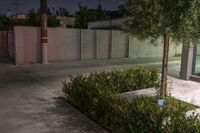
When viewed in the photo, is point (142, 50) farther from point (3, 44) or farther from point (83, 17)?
point (83, 17)

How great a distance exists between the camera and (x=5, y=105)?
713cm

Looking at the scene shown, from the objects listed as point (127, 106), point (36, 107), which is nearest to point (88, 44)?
point (36, 107)

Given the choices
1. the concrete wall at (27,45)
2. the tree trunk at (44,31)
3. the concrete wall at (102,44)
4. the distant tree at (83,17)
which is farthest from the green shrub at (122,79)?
the distant tree at (83,17)

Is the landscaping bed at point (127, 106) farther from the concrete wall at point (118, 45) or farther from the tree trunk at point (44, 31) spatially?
the concrete wall at point (118, 45)

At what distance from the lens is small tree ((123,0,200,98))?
16.9ft

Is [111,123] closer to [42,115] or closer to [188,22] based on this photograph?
[42,115]

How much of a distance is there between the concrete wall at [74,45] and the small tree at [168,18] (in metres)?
9.96

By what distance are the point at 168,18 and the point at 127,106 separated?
2058 mm

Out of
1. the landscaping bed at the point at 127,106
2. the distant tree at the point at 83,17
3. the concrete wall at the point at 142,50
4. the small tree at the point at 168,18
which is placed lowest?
the landscaping bed at the point at 127,106

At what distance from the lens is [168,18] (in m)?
5.38

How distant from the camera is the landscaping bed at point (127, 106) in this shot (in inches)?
172

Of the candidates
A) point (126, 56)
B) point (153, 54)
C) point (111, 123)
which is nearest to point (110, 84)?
point (111, 123)

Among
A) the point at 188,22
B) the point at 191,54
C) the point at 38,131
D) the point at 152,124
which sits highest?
the point at 188,22

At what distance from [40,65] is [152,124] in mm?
11383
